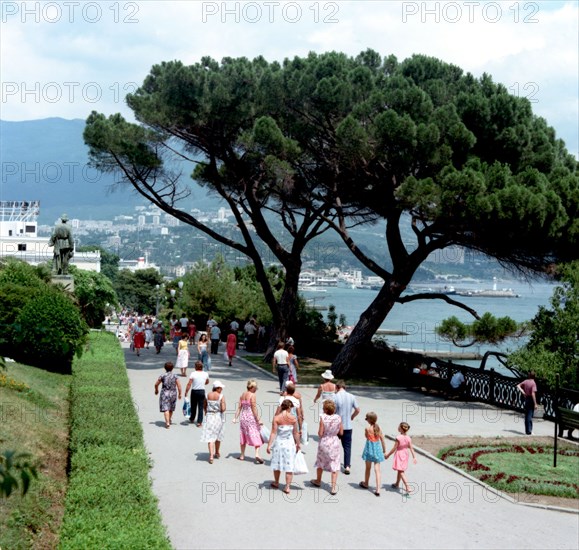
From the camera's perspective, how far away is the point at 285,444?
1123cm

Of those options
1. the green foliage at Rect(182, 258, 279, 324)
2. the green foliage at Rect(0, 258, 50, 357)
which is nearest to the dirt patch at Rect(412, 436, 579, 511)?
the green foliage at Rect(0, 258, 50, 357)

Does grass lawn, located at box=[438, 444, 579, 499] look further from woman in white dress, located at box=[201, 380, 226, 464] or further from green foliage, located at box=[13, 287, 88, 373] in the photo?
green foliage, located at box=[13, 287, 88, 373]

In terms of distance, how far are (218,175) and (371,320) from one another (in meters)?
7.21

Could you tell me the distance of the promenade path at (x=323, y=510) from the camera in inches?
378

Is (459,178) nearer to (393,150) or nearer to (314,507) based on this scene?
(393,150)

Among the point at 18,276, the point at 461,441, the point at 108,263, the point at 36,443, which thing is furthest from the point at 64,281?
the point at 108,263

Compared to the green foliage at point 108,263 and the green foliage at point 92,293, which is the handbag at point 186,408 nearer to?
the green foliage at point 92,293

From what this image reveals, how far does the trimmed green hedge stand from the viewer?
7.81 m

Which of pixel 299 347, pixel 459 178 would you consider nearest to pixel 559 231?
pixel 459 178

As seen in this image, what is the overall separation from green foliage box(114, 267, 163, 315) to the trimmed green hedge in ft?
323

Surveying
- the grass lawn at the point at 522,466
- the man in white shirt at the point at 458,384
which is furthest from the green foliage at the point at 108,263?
the grass lawn at the point at 522,466

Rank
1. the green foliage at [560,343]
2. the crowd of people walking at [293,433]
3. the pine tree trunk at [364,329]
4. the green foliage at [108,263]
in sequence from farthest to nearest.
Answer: the green foliage at [108,263], the pine tree trunk at [364,329], the green foliage at [560,343], the crowd of people walking at [293,433]

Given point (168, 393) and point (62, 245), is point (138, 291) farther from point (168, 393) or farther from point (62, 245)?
point (168, 393)

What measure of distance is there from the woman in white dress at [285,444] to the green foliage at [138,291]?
102592 mm
